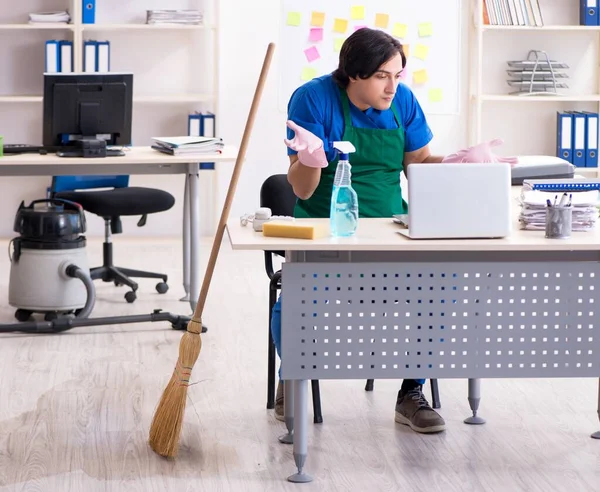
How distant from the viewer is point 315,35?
6238 mm

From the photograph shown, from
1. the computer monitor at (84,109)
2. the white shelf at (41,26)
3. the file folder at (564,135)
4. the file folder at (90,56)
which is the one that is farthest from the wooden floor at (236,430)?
the file folder at (564,135)

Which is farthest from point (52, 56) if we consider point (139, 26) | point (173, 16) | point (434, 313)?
point (434, 313)

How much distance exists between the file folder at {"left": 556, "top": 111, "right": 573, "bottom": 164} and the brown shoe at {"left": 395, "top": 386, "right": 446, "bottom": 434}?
3.51 meters

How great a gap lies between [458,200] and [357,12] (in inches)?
154

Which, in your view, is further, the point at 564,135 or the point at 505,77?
the point at 505,77

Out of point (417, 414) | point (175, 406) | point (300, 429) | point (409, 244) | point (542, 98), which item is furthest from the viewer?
point (542, 98)

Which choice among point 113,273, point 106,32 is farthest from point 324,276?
point 106,32

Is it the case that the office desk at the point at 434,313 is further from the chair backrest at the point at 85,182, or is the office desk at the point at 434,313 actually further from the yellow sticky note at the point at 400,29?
the yellow sticky note at the point at 400,29

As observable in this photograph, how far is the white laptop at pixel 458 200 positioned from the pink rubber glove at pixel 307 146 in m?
0.31

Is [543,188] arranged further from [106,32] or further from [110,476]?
[106,32]

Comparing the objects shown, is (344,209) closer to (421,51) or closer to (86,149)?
(86,149)

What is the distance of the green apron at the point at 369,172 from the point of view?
3.17m

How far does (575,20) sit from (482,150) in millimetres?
3900

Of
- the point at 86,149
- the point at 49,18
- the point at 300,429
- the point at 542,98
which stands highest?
the point at 49,18
